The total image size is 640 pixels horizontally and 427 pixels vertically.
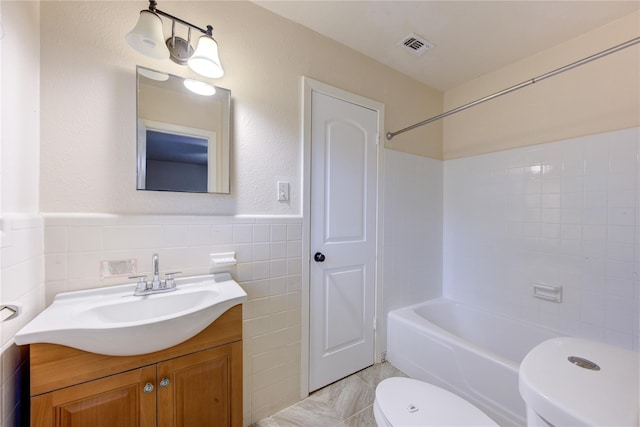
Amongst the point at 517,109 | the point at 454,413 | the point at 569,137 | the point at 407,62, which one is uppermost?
the point at 407,62

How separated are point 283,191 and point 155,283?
30.4 inches

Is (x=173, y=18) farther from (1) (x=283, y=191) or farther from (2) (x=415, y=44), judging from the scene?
(2) (x=415, y=44)

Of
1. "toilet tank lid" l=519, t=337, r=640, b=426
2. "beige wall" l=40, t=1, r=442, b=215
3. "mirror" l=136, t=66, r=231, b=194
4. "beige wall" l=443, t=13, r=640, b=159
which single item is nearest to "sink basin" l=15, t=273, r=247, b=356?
"beige wall" l=40, t=1, r=442, b=215

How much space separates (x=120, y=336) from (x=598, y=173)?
2.56 metres

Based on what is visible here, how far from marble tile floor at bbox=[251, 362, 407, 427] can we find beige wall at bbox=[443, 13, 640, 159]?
2075mm

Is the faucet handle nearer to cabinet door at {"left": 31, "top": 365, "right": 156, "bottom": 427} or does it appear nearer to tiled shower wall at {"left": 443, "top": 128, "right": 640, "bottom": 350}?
cabinet door at {"left": 31, "top": 365, "right": 156, "bottom": 427}

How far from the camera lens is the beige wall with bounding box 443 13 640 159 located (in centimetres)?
147

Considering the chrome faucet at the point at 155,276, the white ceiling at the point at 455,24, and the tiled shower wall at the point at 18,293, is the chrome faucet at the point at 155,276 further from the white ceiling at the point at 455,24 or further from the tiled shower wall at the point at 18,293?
the white ceiling at the point at 455,24

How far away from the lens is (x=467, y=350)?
1.47 metres

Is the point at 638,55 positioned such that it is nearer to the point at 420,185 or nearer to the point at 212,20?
the point at 420,185

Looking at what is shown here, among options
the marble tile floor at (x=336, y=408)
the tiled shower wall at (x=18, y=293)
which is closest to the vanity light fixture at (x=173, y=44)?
the tiled shower wall at (x=18, y=293)

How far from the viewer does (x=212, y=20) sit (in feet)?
4.21

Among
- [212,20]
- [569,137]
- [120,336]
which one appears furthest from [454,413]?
[212,20]

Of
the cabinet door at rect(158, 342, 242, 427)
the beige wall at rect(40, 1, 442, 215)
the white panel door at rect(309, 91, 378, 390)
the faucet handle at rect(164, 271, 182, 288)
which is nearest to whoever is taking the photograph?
the cabinet door at rect(158, 342, 242, 427)
